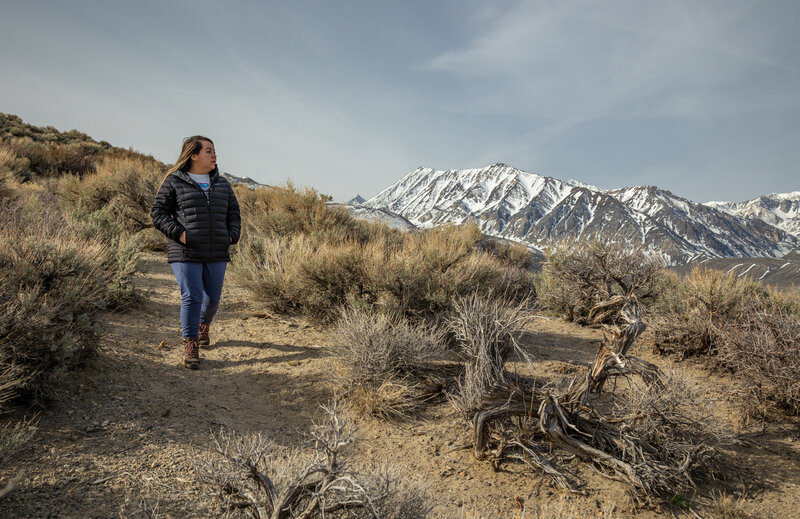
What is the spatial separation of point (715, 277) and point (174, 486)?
23.3ft

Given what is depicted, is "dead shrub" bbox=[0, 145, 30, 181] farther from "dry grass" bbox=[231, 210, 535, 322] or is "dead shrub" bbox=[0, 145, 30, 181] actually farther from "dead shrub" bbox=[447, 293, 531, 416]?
"dead shrub" bbox=[447, 293, 531, 416]

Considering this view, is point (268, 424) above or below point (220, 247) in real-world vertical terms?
below

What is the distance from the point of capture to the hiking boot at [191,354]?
3766 millimetres

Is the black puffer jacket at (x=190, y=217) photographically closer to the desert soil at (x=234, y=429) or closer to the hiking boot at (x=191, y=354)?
the hiking boot at (x=191, y=354)

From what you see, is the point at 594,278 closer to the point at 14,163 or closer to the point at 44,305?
the point at 44,305

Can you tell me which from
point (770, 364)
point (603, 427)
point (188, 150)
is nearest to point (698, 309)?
point (770, 364)

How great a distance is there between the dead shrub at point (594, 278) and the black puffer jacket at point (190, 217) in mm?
3589

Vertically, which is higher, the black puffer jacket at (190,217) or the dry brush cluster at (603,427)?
the black puffer jacket at (190,217)

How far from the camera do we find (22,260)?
297 centimetres

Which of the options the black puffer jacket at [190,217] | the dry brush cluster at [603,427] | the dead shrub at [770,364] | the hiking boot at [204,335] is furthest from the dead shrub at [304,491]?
the dead shrub at [770,364]

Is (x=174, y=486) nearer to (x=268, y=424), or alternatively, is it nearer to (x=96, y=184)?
(x=268, y=424)

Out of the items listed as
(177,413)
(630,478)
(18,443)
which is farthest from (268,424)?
(630,478)

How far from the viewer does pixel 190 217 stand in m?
3.72

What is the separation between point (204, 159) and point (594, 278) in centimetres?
439
